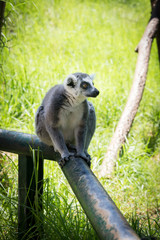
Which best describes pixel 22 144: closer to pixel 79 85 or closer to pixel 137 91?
pixel 79 85

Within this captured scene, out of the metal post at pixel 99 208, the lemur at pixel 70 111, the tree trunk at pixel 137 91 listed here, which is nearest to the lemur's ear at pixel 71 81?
→ the lemur at pixel 70 111

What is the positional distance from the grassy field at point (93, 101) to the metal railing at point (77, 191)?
135 mm

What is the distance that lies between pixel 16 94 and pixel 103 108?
1.64m

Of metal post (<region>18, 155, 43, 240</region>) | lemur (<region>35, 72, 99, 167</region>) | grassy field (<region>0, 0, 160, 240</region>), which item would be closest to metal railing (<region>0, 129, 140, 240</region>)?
metal post (<region>18, 155, 43, 240</region>)

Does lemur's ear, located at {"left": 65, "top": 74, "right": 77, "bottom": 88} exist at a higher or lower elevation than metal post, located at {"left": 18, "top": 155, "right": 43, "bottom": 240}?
higher

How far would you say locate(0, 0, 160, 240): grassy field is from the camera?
2553 millimetres

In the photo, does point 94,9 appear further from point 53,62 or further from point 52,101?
point 52,101

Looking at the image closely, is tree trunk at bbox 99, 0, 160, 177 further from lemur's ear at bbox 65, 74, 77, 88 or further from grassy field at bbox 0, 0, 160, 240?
lemur's ear at bbox 65, 74, 77, 88

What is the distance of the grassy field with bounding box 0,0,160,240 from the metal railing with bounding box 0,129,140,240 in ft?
0.44

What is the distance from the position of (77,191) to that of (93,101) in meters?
3.77

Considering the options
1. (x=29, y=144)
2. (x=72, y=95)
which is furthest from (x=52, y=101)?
(x=29, y=144)

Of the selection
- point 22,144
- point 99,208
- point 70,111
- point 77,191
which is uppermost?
point 70,111

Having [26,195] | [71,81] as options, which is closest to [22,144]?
[26,195]

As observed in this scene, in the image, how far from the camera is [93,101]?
16.9 ft
